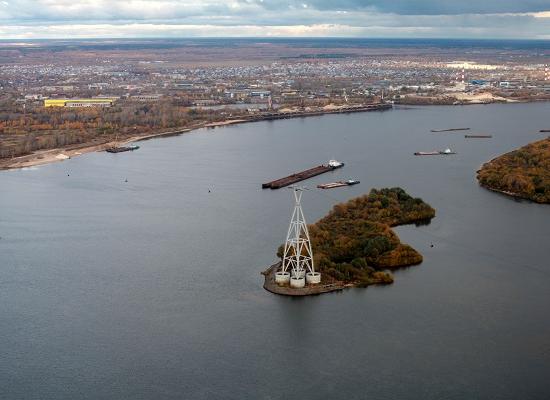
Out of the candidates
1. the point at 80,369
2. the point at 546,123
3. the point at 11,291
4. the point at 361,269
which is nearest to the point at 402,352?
the point at 361,269

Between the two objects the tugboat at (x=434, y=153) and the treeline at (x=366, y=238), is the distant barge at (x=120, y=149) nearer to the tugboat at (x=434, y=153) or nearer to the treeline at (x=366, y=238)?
the tugboat at (x=434, y=153)

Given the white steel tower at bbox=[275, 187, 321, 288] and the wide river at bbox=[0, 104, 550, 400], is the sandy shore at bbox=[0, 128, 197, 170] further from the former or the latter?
the white steel tower at bbox=[275, 187, 321, 288]

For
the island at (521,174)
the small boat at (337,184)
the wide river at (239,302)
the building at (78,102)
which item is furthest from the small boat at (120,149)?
the island at (521,174)

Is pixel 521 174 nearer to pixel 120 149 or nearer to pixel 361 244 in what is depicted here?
pixel 361 244

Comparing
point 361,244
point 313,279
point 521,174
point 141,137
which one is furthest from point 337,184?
point 141,137

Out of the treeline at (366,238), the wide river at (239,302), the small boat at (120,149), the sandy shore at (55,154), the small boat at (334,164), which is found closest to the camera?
the wide river at (239,302)

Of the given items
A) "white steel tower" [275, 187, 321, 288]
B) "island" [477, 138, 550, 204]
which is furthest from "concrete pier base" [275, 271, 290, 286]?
"island" [477, 138, 550, 204]
